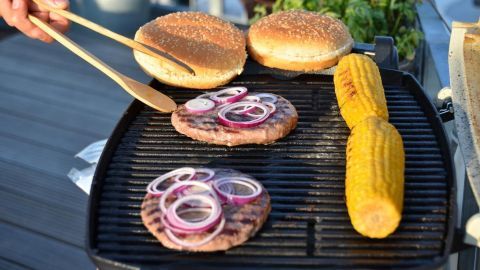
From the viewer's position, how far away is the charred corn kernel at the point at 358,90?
231 centimetres

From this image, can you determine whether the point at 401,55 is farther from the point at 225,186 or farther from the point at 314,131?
the point at 225,186

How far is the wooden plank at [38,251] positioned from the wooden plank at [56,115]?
111 cm

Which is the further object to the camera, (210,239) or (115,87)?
(115,87)

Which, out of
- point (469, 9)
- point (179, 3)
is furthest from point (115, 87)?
point (469, 9)

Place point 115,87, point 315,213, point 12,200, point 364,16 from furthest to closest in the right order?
point 115,87 < point 364,16 < point 12,200 < point 315,213

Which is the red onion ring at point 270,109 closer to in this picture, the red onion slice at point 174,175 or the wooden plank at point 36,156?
the red onion slice at point 174,175

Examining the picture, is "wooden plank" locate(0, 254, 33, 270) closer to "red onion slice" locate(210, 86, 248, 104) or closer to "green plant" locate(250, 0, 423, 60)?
"red onion slice" locate(210, 86, 248, 104)

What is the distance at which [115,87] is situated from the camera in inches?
193

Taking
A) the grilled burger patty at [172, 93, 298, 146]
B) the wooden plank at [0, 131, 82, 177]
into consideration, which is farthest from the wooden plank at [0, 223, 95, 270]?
the grilled burger patty at [172, 93, 298, 146]

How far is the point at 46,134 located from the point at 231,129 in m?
2.38

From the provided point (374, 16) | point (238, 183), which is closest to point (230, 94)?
point (238, 183)

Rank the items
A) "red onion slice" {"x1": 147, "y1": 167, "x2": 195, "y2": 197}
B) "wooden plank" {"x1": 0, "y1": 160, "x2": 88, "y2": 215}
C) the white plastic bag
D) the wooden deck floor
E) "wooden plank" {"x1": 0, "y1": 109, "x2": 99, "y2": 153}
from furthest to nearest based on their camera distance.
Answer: "wooden plank" {"x1": 0, "y1": 109, "x2": 99, "y2": 153}
"wooden plank" {"x1": 0, "y1": 160, "x2": 88, "y2": 215}
the white plastic bag
the wooden deck floor
"red onion slice" {"x1": 147, "y1": 167, "x2": 195, "y2": 197}

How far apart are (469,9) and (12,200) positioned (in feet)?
9.79

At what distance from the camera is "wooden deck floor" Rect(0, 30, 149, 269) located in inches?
128
